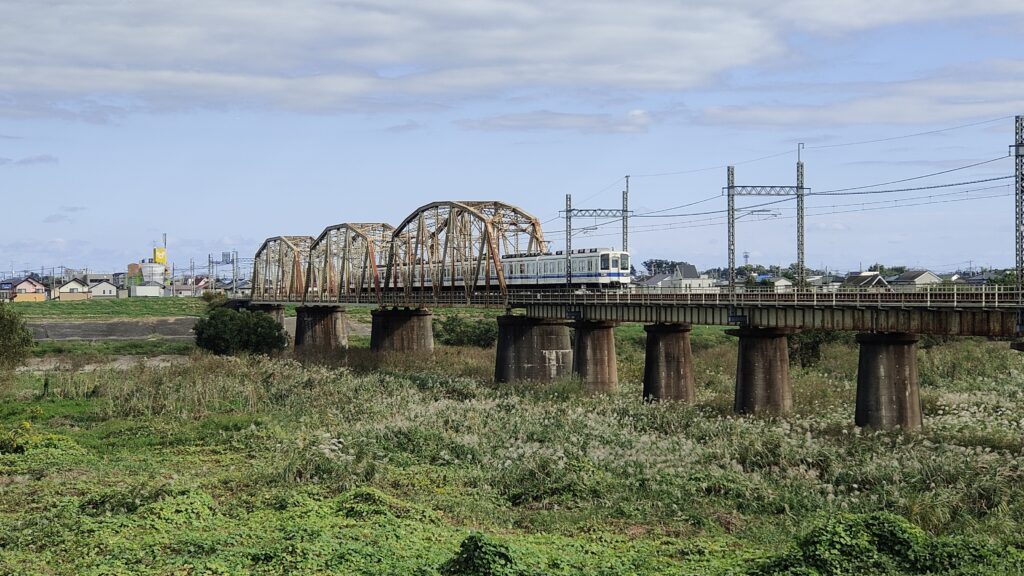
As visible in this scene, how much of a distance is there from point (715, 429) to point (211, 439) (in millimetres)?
22470

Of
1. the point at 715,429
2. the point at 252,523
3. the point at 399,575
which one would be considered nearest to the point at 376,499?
the point at 252,523

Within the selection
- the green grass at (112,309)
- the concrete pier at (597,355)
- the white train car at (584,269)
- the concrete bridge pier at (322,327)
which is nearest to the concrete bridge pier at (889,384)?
the concrete pier at (597,355)

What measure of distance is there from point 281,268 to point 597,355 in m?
79.4

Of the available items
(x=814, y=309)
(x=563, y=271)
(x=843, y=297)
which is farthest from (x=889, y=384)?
(x=563, y=271)

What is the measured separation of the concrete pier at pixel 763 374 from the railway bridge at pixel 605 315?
58 millimetres

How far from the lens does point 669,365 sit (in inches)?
2331

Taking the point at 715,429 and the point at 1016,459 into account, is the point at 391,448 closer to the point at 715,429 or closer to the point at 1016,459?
the point at 715,429

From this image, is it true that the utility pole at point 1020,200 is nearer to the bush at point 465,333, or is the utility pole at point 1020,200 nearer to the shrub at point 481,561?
the shrub at point 481,561

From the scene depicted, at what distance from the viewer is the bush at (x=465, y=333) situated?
360 feet

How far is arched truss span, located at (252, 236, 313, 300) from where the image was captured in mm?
130750

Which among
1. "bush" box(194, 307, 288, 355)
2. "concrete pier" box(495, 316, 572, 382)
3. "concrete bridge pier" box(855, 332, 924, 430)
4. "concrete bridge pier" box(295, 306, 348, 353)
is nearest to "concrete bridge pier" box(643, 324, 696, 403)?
"concrete pier" box(495, 316, 572, 382)

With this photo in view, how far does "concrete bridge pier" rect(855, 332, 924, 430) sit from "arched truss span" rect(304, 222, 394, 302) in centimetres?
6411

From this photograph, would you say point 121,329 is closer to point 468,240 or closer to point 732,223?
point 468,240

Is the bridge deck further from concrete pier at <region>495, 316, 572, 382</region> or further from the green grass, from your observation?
the green grass
